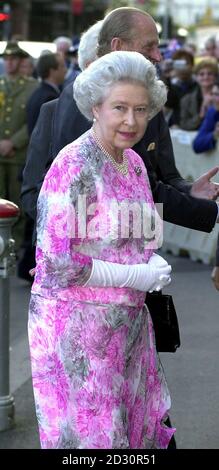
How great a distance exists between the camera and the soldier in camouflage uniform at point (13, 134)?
37.1 ft

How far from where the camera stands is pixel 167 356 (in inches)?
273

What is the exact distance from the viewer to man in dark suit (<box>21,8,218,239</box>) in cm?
437

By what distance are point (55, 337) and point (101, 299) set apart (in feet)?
0.68

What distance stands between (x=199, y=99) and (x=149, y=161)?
8798 mm

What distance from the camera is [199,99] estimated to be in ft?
43.1

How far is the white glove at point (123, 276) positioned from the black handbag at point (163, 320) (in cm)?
55

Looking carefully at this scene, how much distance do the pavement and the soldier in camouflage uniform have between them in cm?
179

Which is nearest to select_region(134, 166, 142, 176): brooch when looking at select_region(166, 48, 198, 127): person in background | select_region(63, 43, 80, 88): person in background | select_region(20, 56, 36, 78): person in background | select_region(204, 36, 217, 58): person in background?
select_region(63, 43, 80, 88): person in background

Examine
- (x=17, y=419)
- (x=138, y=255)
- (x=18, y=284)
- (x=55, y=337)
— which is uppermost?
→ (x=138, y=255)

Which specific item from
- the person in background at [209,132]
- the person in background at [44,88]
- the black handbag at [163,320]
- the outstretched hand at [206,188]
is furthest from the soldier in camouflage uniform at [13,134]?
the black handbag at [163,320]

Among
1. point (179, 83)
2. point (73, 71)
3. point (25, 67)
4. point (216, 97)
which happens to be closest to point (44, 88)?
point (216, 97)

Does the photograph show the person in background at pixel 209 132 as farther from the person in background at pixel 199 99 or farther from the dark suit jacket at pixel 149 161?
Answer: the dark suit jacket at pixel 149 161
